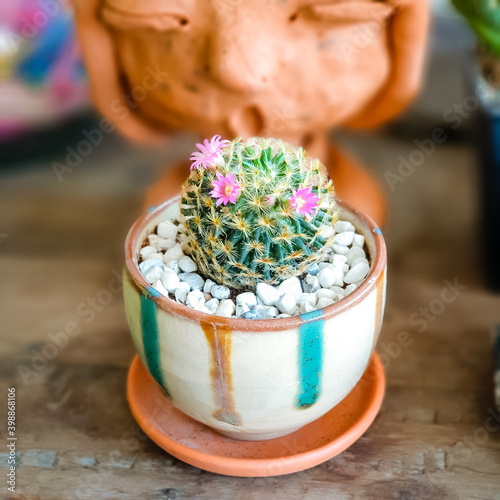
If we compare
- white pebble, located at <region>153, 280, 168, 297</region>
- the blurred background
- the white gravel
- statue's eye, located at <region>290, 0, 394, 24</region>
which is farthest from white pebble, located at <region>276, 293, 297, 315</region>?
statue's eye, located at <region>290, 0, 394, 24</region>

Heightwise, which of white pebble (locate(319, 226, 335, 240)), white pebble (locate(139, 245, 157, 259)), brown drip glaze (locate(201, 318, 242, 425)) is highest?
white pebble (locate(319, 226, 335, 240))

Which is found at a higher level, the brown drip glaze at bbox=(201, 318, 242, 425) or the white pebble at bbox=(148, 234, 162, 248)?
the white pebble at bbox=(148, 234, 162, 248)

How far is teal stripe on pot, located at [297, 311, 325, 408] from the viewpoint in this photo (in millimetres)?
538

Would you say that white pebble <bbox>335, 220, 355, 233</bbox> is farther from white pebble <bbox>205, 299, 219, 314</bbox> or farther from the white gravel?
white pebble <bbox>205, 299, 219, 314</bbox>

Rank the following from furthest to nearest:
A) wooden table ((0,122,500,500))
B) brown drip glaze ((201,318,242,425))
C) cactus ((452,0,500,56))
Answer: cactus ((452,0,500,56)) → wooden table ((0,122,500,500)) → brown drip glaze ((201,318,242,425))

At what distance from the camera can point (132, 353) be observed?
0.79m

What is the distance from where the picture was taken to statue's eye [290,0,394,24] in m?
0.73

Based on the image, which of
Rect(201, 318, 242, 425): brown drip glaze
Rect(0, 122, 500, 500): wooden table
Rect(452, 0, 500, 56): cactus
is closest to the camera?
Rect(201, 318, 242, 425): brown drip glaze

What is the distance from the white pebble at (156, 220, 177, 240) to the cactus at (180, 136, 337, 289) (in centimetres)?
7

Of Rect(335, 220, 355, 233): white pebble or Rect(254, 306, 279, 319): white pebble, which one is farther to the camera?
Rect(335, 220, 355, 233): white pebble

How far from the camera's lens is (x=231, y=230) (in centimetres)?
57

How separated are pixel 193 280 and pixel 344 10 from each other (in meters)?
0.35

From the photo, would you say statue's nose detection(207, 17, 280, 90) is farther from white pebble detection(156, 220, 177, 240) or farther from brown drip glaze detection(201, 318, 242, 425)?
brown drip glaze detection(201, 318, 242, 425)

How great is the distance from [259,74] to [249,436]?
39 cm
